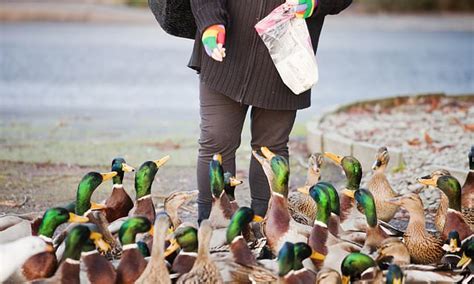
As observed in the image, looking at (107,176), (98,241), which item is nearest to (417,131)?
(107,176)

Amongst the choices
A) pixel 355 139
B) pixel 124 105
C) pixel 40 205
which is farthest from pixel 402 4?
pixel 40 205

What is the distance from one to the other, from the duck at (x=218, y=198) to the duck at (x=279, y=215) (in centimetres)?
23

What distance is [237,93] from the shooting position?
17.9ft

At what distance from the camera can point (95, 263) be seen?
4.69m

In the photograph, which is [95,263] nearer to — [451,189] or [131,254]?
[131,254]

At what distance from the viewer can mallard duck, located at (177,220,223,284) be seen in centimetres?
Answer: 454

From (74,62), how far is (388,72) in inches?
187

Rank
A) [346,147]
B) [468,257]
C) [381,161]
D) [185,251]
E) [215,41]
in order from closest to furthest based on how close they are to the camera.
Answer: [185,251] → [468,257] → [215,41] → [381,161] → [346,147]

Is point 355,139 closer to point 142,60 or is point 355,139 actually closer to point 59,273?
point 59,273

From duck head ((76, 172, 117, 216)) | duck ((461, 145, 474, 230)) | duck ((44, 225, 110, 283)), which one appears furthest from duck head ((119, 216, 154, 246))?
duck ((461, 145, 474, 230))

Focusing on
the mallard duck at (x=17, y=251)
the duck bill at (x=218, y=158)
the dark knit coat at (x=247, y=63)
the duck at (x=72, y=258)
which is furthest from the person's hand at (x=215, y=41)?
the mallard duck at (x=17, y=251)

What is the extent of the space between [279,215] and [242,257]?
0.54 meters

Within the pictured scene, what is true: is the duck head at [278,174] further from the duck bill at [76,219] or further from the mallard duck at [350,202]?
the duck bill at [76,219]

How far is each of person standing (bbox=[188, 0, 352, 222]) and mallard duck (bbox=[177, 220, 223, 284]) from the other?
1045 millimetres
